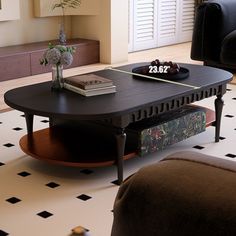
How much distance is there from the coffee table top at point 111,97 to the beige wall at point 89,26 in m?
2.51

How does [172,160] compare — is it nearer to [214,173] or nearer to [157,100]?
[214,173]

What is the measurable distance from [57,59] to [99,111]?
588 millimetres

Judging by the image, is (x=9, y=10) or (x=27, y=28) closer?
(x=9, y=10)

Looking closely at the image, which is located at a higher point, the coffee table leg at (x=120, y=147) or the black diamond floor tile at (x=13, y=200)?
the coffee table leg at (x=120, y=147)

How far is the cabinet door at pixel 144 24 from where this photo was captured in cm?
660

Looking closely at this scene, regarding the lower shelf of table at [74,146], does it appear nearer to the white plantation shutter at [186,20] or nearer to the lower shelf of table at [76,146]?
the lower shelf of table at [76,146]

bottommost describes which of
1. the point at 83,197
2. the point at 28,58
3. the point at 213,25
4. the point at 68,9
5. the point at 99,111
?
the point at 83,197

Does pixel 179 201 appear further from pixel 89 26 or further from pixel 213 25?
pixel 89 26

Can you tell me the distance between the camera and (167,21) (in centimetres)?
713

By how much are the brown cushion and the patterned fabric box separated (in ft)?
6.35

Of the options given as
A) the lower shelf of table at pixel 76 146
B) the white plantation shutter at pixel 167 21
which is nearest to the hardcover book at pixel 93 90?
the lower shelf of table at pixel 76 146

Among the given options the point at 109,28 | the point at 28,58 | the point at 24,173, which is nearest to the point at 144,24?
the point at 109,28

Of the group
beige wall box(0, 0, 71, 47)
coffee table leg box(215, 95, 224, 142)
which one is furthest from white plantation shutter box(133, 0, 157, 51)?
coffee table leg box(215, 95, 224, 142)

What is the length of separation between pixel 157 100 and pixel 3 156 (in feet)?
3.41
